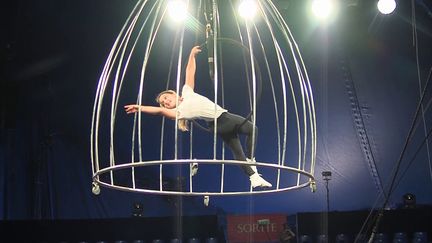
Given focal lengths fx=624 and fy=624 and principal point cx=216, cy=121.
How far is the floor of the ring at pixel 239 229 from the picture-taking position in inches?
190

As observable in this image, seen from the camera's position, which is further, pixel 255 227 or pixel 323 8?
pixel 255 227

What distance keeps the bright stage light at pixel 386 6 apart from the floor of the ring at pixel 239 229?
1.53 m

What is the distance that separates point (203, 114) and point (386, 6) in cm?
312

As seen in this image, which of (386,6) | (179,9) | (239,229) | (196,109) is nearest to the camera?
(179,9)

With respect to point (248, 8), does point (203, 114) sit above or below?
below

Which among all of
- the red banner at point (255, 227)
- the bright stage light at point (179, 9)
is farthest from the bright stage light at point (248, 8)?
the red banner at point (255, 227)

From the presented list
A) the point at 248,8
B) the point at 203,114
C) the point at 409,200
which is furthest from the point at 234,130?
the point at 409,200

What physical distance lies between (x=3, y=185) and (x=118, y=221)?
1.00 meters

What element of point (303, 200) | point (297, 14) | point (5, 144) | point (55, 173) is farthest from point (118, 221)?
point (297, 14)

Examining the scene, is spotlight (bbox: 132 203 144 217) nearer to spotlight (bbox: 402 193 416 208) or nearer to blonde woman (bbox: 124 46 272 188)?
spotlight (bbox: 402 193 416 208)

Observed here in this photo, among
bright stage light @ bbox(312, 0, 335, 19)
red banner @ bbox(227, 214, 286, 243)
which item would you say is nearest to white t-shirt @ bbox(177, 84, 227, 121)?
bright stage light @ bbox(312, 0, 335, 19)

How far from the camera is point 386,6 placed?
4492mm

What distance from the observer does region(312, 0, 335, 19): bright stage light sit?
4.31 meters

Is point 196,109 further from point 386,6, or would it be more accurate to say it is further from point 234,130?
point 386,6
